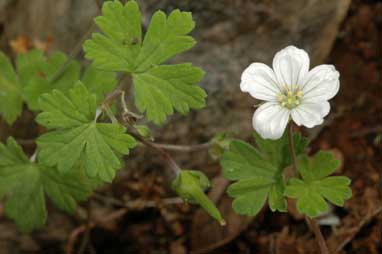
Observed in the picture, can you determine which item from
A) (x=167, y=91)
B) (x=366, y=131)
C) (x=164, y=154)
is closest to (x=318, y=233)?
(x=164, y=154)

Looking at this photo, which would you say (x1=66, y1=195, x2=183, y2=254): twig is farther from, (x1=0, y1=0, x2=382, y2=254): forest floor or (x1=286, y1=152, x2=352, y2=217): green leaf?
(x1=286, y1=152, x2=352, y2=217): green leaf

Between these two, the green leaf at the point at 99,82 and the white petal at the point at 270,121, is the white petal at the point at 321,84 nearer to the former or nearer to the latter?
the white petal at the point at 270,121

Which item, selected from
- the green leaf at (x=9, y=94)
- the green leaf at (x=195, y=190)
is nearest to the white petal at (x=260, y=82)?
the green leaf at (x=195, y=190)

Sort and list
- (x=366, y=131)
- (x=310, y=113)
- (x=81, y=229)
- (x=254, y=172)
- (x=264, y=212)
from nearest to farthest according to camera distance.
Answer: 1. (x=310, y=113)
2. (x=254, y=172)
3. (x=264, y=212)
4. (x=366, y=131)
5. (x=81, y=229)

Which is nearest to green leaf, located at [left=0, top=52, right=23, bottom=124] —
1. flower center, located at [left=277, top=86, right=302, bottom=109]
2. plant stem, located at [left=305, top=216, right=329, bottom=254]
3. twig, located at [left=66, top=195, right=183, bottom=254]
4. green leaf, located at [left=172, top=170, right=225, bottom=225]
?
twig, located at [left=66, top=195, right=183, bottom=254]

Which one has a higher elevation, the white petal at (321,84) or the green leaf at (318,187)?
the white petal at (321,84)

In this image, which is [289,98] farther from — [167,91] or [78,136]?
[78,136]
